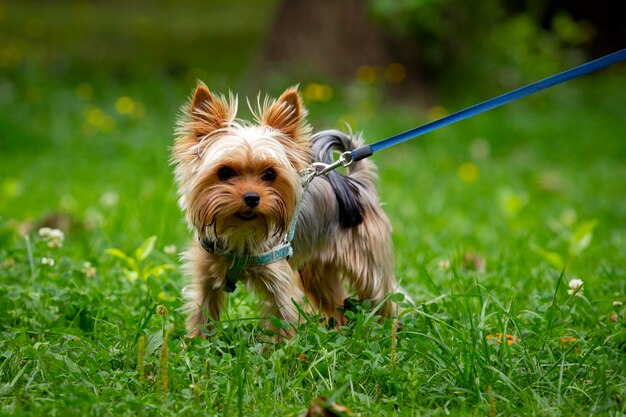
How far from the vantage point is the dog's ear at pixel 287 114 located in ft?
11.5

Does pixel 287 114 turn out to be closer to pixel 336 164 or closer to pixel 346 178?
pixel 336 164

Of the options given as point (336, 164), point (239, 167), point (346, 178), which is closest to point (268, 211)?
point (239, 167)

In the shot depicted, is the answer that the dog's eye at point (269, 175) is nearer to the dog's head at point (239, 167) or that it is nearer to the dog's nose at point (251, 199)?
the dog's head at point (239, 167)

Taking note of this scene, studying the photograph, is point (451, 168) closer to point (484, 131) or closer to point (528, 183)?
point (528, 183)

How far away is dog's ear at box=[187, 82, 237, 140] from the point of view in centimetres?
345

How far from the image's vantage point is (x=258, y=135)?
3365 mm

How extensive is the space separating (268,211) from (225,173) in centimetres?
24

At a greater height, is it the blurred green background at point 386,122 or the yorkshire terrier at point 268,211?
the blurred green background at point 386,122

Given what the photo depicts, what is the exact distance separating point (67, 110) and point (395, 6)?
4364 millimetres

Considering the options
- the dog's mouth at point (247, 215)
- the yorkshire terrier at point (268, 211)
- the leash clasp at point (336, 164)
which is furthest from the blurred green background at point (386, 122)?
the dog's mouth at point (247, 215)

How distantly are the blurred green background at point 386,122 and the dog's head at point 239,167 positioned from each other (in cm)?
148

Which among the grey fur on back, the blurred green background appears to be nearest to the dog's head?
the grey fur on back

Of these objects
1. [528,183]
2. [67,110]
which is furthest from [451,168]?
[67,110]

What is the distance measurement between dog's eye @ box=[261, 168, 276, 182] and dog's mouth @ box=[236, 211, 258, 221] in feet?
0.53
